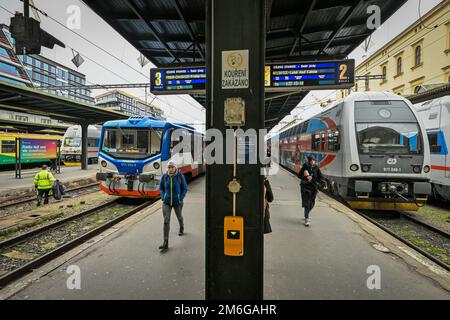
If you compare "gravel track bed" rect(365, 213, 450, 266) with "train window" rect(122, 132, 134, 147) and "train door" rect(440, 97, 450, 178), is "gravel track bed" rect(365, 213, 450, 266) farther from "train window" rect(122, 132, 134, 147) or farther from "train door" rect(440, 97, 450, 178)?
"train window" rect(122, 132, 134, 147)

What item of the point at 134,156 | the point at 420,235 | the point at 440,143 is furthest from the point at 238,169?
the point at 440,143

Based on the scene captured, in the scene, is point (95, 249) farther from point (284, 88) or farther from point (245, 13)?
point (284, 88)

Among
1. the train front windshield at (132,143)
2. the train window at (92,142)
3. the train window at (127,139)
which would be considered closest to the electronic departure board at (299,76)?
the train front windshield at (132,143)

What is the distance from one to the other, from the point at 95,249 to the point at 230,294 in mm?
3332

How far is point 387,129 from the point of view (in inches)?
248

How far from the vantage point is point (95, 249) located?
4176mm

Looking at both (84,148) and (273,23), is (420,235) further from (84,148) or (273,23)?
(84,148)

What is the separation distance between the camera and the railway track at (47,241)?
3.70 m

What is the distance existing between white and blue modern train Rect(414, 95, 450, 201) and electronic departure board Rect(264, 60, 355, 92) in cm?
382

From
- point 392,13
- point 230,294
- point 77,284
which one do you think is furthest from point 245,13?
point 392,13

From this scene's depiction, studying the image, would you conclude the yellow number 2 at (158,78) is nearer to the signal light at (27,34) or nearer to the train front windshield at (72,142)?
the signal light at (27,34)

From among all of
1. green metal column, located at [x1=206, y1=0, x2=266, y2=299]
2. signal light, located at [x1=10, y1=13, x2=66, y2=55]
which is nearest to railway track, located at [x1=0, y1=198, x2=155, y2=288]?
green metal column, located at [x1=206, y1=0, x2=266, y2=299]

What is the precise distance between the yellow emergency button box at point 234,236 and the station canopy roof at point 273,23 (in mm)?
5373

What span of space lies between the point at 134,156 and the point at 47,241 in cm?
333
